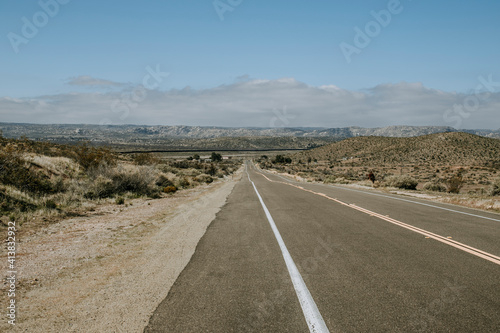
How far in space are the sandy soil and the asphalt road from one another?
39 cm

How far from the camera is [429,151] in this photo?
7562cm

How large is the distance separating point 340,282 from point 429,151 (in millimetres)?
83451

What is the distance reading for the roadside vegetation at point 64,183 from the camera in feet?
36.1

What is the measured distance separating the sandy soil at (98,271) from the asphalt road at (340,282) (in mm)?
392

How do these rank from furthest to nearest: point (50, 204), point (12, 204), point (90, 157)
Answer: point (90, 157) → point (50, 204) → point (12, 204)

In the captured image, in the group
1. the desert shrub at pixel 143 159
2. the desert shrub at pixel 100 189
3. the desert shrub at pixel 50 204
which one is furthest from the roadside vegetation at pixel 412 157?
the desert shrub at pixel 50 204

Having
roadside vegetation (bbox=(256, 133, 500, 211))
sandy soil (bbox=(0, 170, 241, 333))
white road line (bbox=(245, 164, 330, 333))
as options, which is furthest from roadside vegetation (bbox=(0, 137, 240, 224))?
roadside vegetation (bbox=(256, 133, 500, 211))

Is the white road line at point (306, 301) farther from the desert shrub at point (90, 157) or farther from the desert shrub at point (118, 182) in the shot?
the desert shrub at point (90, 157)

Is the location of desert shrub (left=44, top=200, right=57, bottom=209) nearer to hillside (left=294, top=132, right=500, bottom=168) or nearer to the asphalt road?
the asphalt road

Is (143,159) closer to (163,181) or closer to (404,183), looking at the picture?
(163,181)

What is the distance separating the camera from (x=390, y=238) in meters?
7.05

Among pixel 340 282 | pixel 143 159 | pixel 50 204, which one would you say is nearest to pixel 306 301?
pixel 340 282

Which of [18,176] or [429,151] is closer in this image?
[18,176]

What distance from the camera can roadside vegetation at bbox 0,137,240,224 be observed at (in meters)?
11.0
